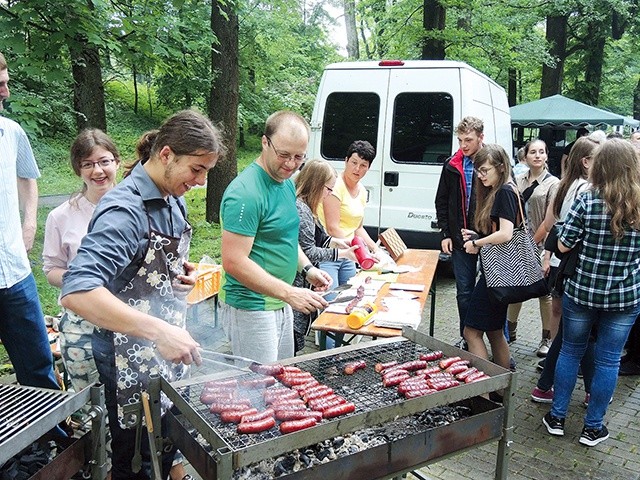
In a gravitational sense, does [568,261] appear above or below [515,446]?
above

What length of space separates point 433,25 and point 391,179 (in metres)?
6.42

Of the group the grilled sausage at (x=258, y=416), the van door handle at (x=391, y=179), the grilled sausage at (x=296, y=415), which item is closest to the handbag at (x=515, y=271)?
the grilled sausage at (x=296, y=415)

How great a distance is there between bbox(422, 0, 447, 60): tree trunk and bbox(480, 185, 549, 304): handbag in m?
8.87

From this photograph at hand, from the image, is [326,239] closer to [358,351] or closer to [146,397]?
[358,351]

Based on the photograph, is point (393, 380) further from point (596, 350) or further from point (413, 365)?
point (596, 350)

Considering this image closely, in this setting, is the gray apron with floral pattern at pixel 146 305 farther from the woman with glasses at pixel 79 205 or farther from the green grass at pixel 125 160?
the green grass at pixel 125 160

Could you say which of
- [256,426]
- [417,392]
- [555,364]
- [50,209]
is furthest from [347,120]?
[50,209]

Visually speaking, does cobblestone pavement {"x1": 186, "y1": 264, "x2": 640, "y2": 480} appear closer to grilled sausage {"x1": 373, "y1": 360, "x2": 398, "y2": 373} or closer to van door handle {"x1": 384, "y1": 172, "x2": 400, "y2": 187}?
grilled sausage {"x1": 373, "y1": 360, "x2": 398, "y2": 373}

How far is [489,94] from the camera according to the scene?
7.95 m

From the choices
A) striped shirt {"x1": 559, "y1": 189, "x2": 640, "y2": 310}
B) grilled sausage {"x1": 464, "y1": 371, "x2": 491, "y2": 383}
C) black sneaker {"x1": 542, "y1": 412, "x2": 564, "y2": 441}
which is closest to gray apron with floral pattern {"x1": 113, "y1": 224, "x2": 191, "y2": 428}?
grilled sausage {"x1": 464, "y1": 371, "x2": 491, "y2": 383}

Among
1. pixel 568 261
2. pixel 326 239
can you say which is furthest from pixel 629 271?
pixel 326 239

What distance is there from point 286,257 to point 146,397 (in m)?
1.14

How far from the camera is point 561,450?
3773 mm

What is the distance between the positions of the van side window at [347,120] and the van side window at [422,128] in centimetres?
30
